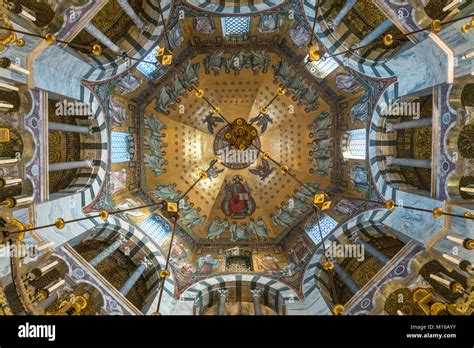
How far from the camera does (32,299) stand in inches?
332

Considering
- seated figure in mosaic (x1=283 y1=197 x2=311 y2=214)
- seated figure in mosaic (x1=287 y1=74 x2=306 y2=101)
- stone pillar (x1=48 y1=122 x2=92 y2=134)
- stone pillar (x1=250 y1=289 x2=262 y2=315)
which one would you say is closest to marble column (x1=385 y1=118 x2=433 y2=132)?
seated figure in mosaic (x1=287 y1=74 x2=306 y2=101)

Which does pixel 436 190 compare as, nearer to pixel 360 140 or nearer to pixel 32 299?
pixel 360 140

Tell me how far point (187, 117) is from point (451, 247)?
12030mm

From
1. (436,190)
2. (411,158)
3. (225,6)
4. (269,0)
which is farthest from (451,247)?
(225,6)

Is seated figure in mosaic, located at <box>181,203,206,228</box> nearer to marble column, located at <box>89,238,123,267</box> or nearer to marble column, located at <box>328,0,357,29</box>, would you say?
marble column, located at <box>89,238,123,267</box>

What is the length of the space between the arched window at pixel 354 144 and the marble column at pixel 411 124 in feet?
3.32

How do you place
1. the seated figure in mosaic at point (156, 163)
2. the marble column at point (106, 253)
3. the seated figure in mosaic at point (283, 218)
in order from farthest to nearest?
the seated figure in mosaic at point (283, 218) → the seated figure in mosaic at point (156, 163) → the marble column at point (106, 253)

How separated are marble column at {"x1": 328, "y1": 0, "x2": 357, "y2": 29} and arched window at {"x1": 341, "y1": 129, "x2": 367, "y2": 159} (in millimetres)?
4176

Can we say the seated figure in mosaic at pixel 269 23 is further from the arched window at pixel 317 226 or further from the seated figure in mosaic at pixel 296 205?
the arched window at pixel 317 226

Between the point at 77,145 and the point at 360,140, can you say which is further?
the point at 360,140

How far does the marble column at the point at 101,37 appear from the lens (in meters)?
10.4

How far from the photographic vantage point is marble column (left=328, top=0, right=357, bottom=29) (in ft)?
37.1
